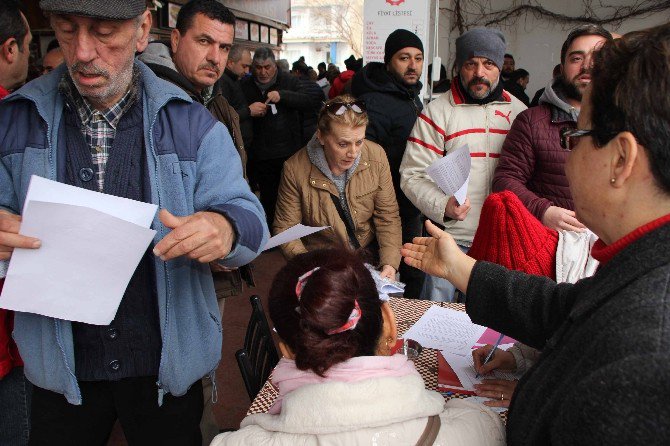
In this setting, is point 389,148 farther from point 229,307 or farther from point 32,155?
point 32,155

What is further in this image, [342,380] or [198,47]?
[198,47]

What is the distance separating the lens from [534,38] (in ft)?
29.1

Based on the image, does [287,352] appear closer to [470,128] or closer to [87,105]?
[87,105]

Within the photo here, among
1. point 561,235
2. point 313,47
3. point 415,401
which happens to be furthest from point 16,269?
point 313,47

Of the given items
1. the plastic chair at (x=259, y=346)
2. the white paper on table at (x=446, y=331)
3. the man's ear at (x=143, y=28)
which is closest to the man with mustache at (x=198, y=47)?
the man's ear at (x=143, y=28)

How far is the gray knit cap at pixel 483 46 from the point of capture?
9.02 feet

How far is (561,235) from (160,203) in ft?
4.49

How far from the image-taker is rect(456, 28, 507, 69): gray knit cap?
2.75 metres

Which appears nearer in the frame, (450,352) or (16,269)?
(16,269)

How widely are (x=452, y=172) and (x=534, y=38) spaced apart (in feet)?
25.9

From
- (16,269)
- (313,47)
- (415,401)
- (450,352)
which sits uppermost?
(313,47)

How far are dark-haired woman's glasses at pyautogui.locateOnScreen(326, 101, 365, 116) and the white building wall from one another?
6.52 m

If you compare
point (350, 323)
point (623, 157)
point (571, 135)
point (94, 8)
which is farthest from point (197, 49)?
point (623, 157)

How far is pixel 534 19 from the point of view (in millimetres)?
8812
